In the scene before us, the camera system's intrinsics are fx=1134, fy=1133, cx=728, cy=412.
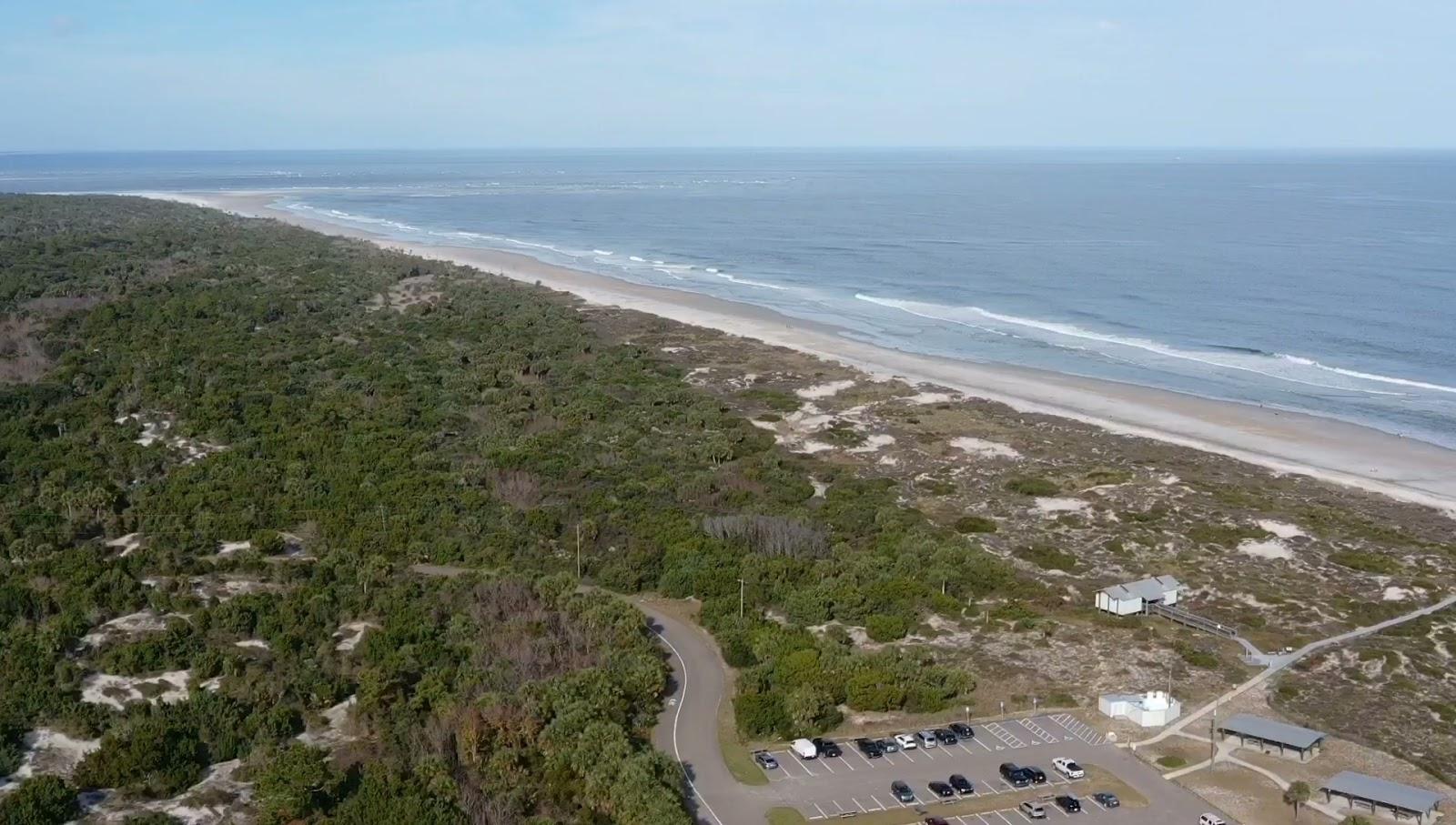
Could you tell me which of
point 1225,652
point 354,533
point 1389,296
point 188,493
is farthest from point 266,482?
point 1389,296

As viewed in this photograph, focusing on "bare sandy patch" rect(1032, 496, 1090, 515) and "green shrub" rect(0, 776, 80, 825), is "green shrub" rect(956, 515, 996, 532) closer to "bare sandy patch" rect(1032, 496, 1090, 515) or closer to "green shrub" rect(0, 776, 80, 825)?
"bare sandy patch" rect(1032, 496, 1090, 515)

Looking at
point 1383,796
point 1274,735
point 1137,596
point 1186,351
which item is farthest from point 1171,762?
point 1186,351

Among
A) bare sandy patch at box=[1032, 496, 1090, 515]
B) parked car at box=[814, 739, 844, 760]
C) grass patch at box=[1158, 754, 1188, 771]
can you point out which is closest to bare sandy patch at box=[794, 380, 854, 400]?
bare sandy patch at box=[1032, 496, 1090, 515]

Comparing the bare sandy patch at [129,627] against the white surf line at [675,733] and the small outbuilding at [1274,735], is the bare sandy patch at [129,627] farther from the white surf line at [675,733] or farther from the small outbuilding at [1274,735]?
the small outbuilding at [1274,735]

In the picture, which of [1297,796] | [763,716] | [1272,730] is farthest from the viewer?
[763,716]

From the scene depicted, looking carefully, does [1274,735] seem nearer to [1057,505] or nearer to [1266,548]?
[1266,548]

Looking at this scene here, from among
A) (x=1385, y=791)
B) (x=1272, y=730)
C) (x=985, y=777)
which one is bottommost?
(x=985, y=777)

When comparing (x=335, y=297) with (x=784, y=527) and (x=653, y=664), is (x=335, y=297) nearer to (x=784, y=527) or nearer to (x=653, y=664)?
(x=784, y=527)

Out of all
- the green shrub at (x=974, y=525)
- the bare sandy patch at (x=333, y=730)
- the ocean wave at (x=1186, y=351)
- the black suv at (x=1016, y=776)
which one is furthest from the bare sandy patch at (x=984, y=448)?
the bare sandy patch at (x=333, y=730)
